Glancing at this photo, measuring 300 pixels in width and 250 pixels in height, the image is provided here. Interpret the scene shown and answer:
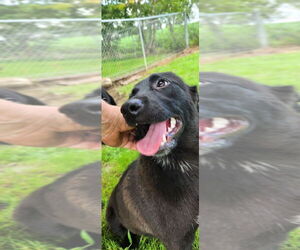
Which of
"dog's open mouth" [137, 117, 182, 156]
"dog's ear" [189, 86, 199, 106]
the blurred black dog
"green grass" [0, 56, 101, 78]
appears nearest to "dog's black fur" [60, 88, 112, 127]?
the blurred black dog

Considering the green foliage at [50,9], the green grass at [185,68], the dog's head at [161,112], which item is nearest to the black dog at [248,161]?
the dog's head at [161,112]

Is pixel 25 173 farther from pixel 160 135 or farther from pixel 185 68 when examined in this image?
pixel 185 68

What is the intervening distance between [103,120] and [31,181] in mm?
518

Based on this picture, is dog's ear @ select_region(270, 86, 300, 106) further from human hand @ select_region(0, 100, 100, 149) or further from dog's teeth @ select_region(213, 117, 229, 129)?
human hand @ select_region(0, 100, 100, 149)

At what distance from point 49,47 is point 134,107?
52 cm

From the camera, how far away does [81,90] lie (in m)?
2.06

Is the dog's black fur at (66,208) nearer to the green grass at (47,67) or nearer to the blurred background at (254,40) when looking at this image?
the green grass at (47,67)

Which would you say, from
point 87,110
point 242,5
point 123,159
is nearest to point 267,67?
point 242,5

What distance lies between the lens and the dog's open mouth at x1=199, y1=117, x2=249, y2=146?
6.33ft

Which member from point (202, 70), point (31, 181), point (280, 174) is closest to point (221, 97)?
point (202, 70)

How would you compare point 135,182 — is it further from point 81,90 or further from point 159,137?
point 81,90

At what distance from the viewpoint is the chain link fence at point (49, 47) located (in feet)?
6.41

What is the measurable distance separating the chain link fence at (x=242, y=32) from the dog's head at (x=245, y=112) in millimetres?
151

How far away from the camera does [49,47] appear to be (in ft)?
6.55
